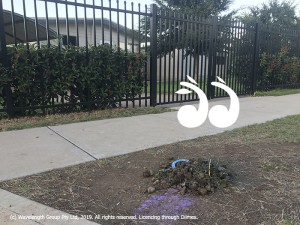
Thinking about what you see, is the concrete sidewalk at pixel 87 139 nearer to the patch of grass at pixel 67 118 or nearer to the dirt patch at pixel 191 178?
the patch of grass at pixel 67 118

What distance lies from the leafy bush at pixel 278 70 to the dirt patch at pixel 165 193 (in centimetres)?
764

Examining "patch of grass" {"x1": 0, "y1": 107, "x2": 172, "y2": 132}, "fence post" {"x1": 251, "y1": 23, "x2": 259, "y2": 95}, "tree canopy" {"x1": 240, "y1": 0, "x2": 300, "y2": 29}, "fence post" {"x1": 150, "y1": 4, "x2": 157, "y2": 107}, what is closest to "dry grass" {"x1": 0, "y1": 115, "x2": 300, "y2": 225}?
"patch of grass" {"x1": 0, "y1": 107, "x2": 172, "y2": 132}

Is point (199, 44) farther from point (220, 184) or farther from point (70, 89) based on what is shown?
point (220, 184)

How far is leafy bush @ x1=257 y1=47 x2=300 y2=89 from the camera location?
Result: 11.0 meters

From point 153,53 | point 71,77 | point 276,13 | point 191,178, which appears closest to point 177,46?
point 153,53

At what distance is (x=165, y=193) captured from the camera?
292 cm

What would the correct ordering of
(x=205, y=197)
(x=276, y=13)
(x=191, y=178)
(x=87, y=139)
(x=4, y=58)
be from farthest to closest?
(x=276, y=13) → (x=4, y=58) → (x=87, y=139) → (x=191, y=178) → (x=205, y=197)

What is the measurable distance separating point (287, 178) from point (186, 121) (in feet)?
10.5

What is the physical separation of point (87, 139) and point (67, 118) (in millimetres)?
1511

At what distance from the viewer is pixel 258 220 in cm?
248

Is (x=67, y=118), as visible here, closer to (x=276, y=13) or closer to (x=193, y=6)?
(x=193, y=6)

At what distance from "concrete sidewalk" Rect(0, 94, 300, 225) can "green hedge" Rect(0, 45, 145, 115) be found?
36.0 inches
